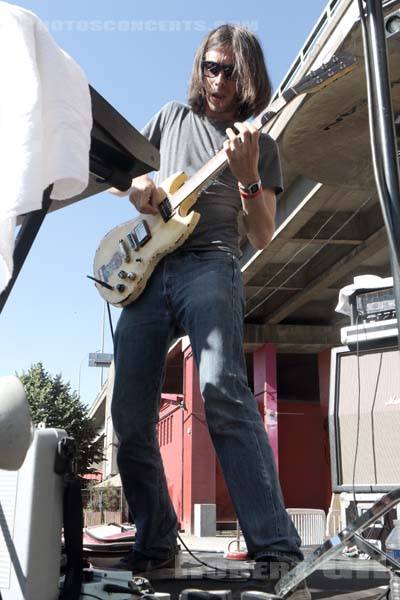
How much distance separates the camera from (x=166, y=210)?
197cm

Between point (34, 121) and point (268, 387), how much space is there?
40.8 feet

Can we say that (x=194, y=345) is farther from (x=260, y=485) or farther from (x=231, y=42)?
(x=231, y=42)

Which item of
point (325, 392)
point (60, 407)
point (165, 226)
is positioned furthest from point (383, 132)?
point (60, 407)

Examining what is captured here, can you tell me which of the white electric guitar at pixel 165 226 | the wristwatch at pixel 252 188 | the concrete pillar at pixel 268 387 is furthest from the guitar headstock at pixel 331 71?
the concrete pillar at pixel 268 387

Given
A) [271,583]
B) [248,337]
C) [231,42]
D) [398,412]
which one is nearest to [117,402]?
[271,583]

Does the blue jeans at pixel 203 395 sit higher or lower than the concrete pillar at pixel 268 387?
lower

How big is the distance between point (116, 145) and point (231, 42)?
779 mm

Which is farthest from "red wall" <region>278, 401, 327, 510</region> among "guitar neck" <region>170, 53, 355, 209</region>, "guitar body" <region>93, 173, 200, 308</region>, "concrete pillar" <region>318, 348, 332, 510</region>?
"guitar neck" <region>170, 53, 355, 209</region>

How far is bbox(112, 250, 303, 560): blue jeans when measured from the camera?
1.59 meters

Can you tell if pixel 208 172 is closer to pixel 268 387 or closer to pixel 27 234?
pixel 27 234

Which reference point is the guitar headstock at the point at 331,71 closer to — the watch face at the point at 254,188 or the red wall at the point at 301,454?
the watch face at the point at 254,188

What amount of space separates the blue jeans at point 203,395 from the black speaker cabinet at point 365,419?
6.20 ft

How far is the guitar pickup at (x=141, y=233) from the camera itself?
6.46 feet

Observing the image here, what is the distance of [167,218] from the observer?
195 cm
